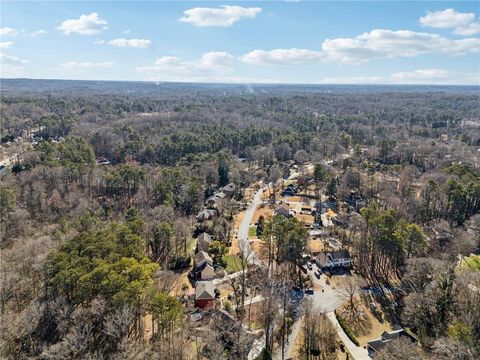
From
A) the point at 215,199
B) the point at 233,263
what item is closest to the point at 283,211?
the point at 215,199

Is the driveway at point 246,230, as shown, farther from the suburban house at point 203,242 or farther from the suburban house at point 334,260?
Result: the suburban house at point 334,260

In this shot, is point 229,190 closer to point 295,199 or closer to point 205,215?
point 295,199

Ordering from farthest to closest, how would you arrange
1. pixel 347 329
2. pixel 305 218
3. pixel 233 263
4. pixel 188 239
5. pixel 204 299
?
pixel 305 218 → pixel 188 239 → pixel 233 263 → pixel 204 299 → pixel 347 329

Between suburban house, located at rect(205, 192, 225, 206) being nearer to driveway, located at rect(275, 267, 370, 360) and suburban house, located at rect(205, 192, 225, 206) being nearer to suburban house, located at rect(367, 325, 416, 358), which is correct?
driveway, located at rect(275, 267, 370, 360)

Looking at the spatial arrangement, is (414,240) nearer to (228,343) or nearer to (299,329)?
(299,329)

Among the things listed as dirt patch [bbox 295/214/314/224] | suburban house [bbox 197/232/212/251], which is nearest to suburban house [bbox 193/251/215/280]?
suburban house [bbox 197/232/212/251]

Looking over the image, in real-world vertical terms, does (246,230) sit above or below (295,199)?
below

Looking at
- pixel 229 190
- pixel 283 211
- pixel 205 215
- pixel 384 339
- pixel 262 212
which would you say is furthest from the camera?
pixel 229 190
